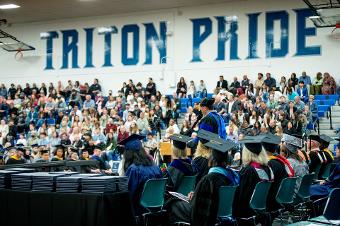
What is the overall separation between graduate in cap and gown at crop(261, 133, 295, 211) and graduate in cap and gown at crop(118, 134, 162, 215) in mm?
1596

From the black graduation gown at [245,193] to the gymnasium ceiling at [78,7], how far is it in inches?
707

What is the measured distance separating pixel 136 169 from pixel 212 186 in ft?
5.39

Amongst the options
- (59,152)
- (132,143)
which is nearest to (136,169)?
(132,143)

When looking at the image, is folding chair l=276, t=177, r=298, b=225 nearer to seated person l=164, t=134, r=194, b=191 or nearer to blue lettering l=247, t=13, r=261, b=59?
seated person l=164, t=134, r=194, b=191

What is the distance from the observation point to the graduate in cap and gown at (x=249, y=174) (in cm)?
671

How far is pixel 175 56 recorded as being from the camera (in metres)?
24.9

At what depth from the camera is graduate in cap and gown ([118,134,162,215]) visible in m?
6.81

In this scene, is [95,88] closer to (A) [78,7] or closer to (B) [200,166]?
(A) [78,7]

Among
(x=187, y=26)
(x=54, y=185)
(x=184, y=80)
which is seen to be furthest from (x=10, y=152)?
(x=187, y=26)

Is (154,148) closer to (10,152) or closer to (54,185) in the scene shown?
(10,152)

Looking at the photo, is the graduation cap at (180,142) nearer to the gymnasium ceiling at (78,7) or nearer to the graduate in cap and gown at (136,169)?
the graduate in cap and gown at (136,169)

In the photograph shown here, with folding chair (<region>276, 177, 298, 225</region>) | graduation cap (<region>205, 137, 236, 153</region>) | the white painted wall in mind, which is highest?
the white painted wall

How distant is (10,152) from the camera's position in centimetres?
1333

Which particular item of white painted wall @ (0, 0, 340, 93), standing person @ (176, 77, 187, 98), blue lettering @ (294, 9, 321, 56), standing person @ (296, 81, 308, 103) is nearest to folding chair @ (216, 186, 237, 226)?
standing person @ (296, 81, 308, 103)
